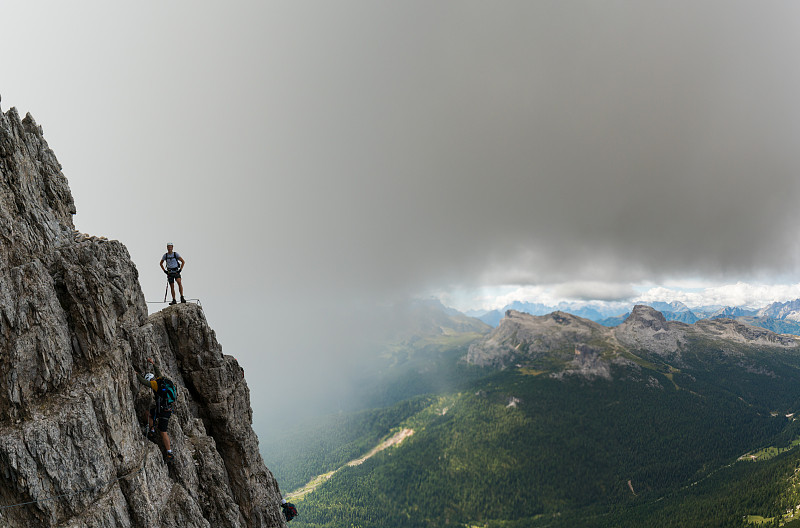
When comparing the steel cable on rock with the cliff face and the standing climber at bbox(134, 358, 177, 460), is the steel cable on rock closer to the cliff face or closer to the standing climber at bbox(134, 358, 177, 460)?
the cliff face

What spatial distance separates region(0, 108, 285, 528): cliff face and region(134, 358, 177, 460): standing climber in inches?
28.2

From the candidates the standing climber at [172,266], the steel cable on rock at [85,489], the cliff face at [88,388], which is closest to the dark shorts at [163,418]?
the cliff face at [88,388]

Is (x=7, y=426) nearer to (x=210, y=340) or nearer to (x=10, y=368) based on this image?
(x=10, y=368)

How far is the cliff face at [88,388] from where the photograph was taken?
617 inches

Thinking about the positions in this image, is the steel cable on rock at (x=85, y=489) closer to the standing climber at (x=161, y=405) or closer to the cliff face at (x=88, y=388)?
the cliff face at (x=88, y=388)

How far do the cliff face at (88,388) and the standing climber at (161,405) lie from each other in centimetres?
72

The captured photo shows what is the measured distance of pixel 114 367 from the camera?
19453 mm

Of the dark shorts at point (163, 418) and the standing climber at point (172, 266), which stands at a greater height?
the standing climber at point (172, 266)

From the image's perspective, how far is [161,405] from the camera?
66.2ft

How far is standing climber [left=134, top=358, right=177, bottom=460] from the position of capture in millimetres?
19969

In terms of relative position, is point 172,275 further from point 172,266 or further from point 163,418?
point 163,418

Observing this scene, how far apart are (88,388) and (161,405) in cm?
396

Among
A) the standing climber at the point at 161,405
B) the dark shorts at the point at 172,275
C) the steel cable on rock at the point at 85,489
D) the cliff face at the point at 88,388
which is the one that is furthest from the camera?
the dark shorts at the point at 172,275

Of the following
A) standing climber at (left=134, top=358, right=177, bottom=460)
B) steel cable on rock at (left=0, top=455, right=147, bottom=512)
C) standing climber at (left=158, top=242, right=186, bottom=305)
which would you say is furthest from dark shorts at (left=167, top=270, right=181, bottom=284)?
steel cable on rock at (left=0, top=455, right=147, bottom=512)
